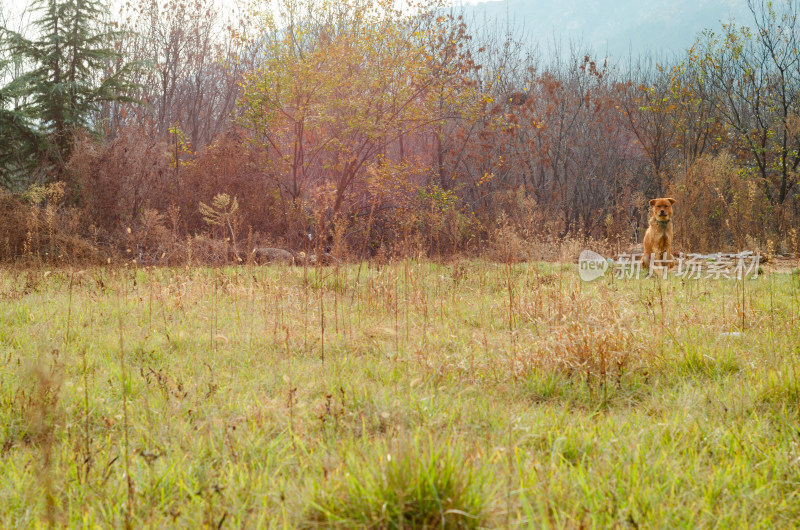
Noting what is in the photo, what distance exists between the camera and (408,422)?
251 centimetres

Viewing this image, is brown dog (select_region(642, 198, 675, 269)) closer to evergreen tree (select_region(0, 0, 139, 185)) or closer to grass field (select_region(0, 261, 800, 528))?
grass field (select_region(0, 261, 800, 528))

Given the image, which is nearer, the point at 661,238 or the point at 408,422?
the point at 408,422

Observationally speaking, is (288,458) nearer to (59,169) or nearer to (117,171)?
(117,171)

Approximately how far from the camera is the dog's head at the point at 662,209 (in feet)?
29.8

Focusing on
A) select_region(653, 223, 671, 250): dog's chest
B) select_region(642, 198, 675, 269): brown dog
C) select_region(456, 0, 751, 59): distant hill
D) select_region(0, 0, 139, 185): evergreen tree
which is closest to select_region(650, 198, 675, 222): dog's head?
select_region(642, 198, 675, 269): brown dog

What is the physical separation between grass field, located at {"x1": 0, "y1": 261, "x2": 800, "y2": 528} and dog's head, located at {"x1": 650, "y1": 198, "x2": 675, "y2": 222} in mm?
4531

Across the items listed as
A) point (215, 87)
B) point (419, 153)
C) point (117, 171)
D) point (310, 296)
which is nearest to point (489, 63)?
point (419, 153)

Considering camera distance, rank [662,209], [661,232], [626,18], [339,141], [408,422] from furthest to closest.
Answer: [626,18] < [339,141] < [661,232] < [662,209] < [408,422]

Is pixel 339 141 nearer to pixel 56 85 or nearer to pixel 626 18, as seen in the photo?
pixel 56 85

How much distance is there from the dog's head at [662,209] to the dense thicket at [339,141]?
3.39 ft

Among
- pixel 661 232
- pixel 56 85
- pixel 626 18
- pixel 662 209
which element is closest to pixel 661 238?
pixel 661 232

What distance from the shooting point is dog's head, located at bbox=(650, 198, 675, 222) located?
909 centimetres

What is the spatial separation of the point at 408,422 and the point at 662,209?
814cm

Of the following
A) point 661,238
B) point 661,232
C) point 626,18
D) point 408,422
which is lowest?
point 408,422
